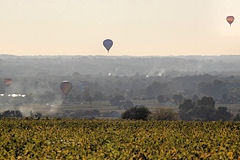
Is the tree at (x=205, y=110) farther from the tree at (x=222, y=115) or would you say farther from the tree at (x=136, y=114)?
the tree at (x=136, y=114)

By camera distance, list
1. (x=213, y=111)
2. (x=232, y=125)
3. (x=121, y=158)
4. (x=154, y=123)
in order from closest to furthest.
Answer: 1. (x=121, y=158)
2. (x=232, y=125)
3. (x=154, y=123)
4. (x=213, y=111)

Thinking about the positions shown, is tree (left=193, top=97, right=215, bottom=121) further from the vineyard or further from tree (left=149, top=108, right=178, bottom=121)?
the vineyard

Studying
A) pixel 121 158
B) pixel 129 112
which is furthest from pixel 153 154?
pixel 129 112

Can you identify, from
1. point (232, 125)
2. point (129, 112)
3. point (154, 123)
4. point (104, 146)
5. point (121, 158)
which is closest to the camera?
point (121, 158)

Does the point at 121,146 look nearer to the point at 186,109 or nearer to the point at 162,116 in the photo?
the point at 162,116

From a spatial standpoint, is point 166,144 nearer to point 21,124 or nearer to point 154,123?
point 154,123

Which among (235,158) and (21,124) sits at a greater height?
(21,124)

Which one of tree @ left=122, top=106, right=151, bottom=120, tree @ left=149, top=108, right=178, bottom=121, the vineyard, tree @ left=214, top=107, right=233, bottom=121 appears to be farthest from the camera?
tree @ left=214, top=107, right=233, bottom=121
